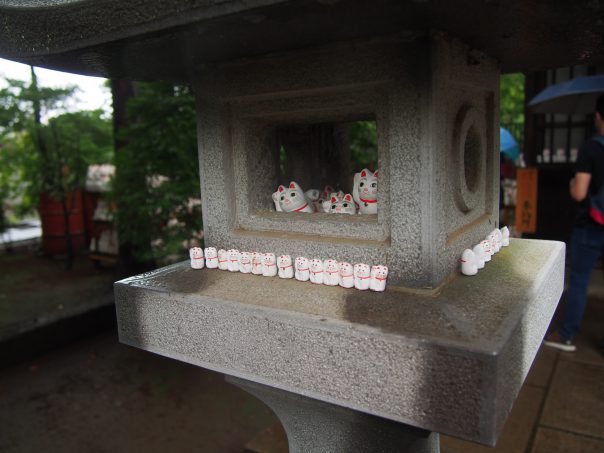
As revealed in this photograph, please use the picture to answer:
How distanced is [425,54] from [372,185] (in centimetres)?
63

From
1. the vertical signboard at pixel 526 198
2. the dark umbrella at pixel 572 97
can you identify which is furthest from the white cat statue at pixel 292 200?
the vertical signboard at pixel 526 198

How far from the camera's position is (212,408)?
419cm

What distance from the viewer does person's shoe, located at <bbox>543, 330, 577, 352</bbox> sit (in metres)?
4.19

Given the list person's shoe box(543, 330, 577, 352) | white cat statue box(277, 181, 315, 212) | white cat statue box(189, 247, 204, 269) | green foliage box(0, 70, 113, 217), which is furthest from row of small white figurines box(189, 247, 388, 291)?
green foliage box(0, 70, 113, 217)

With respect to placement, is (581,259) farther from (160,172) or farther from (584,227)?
(160,172)

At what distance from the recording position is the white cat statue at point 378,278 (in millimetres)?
1831

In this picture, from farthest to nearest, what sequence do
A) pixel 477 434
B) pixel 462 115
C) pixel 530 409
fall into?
pixel 530 409, pixel 462 115, pixel 477 434

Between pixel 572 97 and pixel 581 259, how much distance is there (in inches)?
103

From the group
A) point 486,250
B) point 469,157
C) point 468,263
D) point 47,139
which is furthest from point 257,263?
point 47,139

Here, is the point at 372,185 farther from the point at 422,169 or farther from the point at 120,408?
the point at 120,408

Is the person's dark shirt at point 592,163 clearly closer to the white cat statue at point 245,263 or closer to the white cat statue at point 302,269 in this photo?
the white cat statue at point 302,269

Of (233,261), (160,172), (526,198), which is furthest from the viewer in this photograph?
(526,198)

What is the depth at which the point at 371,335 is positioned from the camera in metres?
1.52

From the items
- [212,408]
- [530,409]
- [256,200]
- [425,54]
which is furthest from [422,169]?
[212,408]
